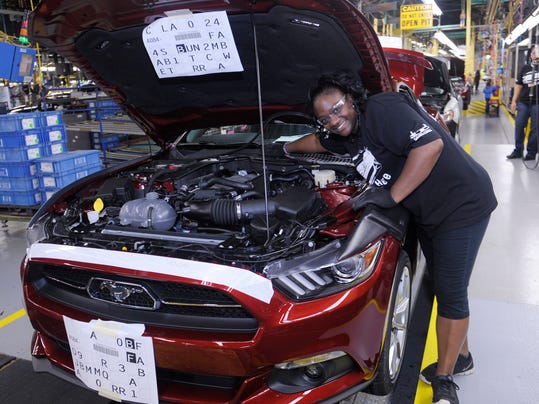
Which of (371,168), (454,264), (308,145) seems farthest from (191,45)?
(454,264)

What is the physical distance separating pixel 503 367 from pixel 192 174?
1853 millimetres

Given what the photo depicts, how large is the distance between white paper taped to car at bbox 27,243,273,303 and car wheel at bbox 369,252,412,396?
0.58 m

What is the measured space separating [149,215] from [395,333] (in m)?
1.18

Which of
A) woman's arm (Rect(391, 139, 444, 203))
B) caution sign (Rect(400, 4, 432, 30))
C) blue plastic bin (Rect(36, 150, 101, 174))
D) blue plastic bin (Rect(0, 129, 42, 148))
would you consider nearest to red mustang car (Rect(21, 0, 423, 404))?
woman's arm (Rect(391, 139, 444, 203))

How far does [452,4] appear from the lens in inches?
952

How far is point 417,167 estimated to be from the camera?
1.70 metres

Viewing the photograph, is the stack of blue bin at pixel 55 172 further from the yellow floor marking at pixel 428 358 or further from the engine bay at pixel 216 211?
the yellow floor marking at pixel 428 358

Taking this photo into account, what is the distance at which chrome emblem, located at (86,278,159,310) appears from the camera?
1618 mm

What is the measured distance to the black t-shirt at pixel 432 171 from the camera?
1.75 m

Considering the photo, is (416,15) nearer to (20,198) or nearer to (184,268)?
(20,198)

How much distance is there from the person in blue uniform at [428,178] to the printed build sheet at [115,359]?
95 centimetres

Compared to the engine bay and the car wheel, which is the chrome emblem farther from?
the car wheel

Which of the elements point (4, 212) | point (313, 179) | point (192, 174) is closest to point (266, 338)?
point (313, 179)

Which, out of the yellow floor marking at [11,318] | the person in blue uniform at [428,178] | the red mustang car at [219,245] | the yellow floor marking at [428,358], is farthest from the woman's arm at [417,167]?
the yellow floor marking at [11,318]
